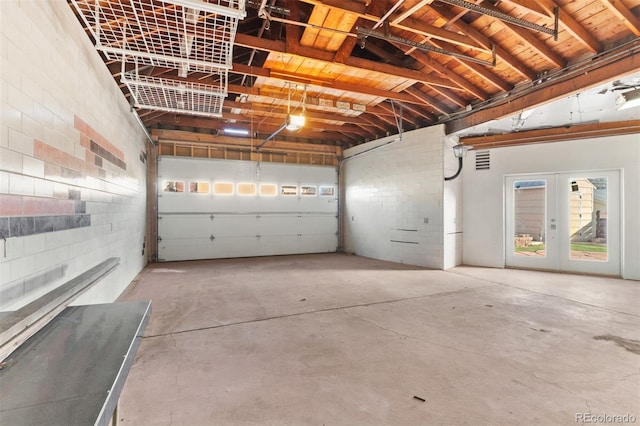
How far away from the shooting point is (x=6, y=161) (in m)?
1.75

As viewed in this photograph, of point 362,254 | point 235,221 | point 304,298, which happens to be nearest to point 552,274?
point 362,254

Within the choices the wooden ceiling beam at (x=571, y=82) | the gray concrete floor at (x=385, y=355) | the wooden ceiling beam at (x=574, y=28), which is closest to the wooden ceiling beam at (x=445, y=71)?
the wooden ceiling beam at (x=571, y=82)

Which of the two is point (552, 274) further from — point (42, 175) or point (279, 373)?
point (42, 175)

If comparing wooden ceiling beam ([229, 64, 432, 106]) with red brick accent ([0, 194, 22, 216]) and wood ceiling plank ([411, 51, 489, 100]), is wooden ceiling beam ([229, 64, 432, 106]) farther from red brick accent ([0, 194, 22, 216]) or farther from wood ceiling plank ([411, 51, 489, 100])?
red brick accent ([0, 194, 22, 216])

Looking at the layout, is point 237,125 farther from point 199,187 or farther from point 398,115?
point 398,115

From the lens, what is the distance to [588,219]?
6.30 meters

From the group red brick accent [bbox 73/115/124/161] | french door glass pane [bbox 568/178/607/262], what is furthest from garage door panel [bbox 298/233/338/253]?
red brick accent [bbox 73/115/124/161]

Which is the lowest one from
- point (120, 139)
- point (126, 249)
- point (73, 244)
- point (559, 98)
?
point (126, 249)

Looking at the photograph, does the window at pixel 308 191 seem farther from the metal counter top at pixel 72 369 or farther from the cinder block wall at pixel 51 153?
the metal counter top at pixel 72 369

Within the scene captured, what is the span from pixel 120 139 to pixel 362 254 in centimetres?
691

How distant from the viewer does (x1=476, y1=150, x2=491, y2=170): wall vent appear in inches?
286

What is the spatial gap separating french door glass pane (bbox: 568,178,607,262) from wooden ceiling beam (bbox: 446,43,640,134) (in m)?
2.59

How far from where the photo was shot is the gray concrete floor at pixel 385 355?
79.0 inches

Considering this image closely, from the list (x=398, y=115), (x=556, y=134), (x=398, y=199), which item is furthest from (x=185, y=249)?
(x=556, y=134)
